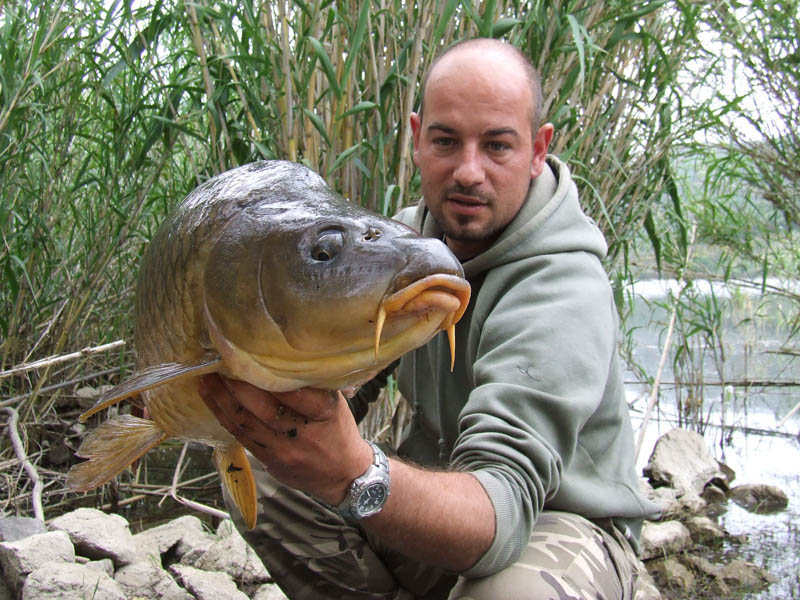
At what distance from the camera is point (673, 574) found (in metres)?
3.03

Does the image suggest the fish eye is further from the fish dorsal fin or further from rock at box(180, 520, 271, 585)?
rock at box(180, 520, 271, 585)

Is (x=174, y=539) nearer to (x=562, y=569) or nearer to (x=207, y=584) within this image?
(x=207, y=584)

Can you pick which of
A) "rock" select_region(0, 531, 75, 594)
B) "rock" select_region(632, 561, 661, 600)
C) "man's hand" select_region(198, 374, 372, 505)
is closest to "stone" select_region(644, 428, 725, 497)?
"rock" select_region(632, 561, 661, 600)

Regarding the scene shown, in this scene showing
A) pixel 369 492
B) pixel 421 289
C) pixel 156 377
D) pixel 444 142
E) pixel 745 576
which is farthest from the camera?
pixel 745 576

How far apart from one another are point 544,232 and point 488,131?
0.29 m

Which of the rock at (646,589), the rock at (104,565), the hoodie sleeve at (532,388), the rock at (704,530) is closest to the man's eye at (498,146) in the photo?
the hoodie sleeve at (532,388)

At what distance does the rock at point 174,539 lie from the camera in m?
2.62

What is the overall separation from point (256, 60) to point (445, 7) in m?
0.57

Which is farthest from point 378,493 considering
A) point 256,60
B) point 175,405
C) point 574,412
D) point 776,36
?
point 776,36

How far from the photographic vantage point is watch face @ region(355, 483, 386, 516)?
1.35 meters

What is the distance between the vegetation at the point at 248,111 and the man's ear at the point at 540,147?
0.25 m

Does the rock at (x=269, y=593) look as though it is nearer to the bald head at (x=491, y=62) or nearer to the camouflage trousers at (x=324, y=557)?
the camouflage trousers at (x=324, y=557)

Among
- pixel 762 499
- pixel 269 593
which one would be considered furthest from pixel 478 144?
pixel 762 499

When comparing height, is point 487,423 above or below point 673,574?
above
